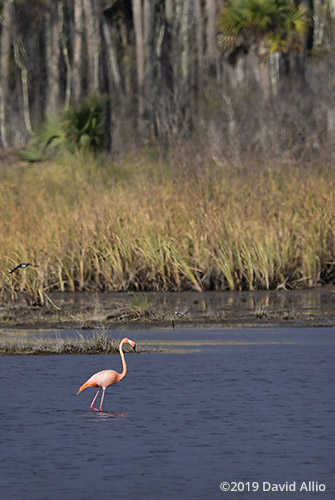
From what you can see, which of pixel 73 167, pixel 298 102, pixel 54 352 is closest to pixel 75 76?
pixel 298 102

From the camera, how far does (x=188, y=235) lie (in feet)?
53.5

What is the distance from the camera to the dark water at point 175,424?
21.3ft

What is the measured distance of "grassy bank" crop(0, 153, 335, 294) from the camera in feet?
52.7

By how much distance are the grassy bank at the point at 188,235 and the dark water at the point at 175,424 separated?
174 inches

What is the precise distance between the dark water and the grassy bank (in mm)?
4428

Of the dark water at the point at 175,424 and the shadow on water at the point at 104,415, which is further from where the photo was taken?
the shadow on water at the point at 104,415

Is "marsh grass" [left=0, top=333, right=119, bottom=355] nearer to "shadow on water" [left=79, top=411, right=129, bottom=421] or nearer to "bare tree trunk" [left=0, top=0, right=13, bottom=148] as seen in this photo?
"shadow on water" [left=79, top=411, right=129, bottom=421]

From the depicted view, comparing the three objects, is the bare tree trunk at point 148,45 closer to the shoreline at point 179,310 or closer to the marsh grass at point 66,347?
the shoreline at point 179,310

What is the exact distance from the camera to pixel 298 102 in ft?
131

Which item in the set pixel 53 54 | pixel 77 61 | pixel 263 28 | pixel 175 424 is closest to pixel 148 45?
pixel 77 61

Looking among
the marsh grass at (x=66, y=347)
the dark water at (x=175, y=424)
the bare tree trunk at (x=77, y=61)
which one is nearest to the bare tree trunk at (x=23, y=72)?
the bare tree trunk at (x=77, y=61)

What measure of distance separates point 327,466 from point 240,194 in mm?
10601

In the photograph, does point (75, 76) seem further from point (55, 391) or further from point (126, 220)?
point (55, 391)

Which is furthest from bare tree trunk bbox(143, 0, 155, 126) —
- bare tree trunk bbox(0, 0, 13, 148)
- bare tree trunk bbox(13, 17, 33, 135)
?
bare tree trunk bbox(13, 17, 33, 135)
